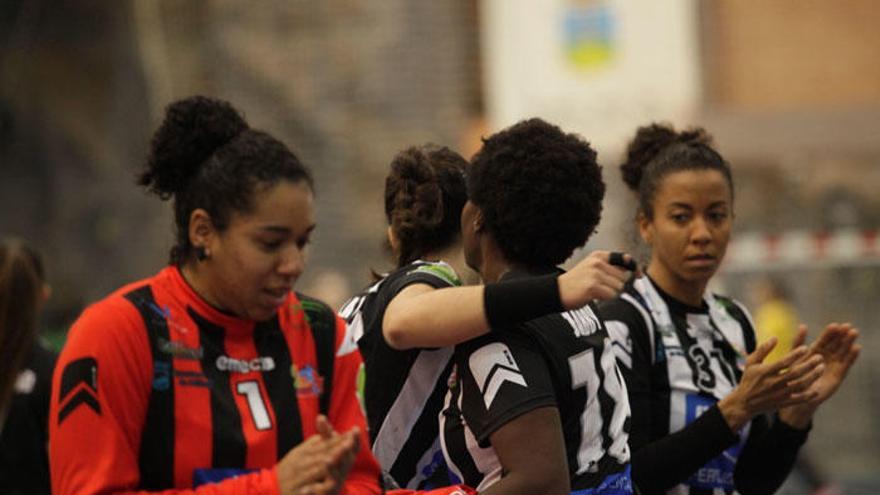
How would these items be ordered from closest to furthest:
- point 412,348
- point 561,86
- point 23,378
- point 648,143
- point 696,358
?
point 412,348
point 696,358
point 648,143
point 23,378
point 561,86

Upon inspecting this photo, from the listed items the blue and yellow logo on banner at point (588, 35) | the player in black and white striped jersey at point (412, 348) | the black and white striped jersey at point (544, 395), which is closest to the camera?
the black and white striped jersey at point (544, 395)

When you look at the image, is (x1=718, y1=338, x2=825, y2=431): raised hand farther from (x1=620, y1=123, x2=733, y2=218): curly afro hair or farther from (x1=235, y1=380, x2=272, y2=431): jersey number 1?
(x1=235, y1=380, x2=272, y2=431): jersey number 1

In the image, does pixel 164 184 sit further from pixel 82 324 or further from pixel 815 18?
pixel 815 18

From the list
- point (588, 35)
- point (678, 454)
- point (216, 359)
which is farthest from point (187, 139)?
point (588, 35)

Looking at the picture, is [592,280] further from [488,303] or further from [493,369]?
[493,369]

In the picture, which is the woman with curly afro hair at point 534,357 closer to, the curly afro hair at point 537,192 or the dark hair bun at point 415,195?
the curly afro hair at point 537,192

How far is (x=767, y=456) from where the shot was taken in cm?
488

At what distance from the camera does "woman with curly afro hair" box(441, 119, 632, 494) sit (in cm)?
360

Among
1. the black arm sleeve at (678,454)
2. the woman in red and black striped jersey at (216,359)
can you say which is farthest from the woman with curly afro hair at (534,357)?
the black arm sleeve at (678,454)

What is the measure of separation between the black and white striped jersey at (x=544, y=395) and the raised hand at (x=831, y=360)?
1.02 m

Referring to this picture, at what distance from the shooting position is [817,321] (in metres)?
14.6

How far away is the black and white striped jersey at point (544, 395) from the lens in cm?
365

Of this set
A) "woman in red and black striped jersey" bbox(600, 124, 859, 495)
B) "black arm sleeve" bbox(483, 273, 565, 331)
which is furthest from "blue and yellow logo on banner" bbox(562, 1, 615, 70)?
"black arm sleeve" bbox(483, 273, 565, 331)

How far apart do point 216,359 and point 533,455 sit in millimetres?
714
